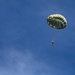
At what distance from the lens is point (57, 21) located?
7293 inches

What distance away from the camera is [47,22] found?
187 m

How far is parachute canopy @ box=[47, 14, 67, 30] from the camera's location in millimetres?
184000

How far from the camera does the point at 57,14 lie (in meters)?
184

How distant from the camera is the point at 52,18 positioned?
185000 millimetres

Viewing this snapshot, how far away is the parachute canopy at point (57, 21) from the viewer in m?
184

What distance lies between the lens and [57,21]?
608ft

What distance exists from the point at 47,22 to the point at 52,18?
3.16m

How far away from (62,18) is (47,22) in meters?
6.14

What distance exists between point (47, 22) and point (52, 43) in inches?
291

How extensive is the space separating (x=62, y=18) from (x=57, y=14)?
2151 mm

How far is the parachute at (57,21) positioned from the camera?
18409cm

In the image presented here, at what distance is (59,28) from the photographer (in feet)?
616

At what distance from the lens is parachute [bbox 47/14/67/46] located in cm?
18409

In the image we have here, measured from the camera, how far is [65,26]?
186m
